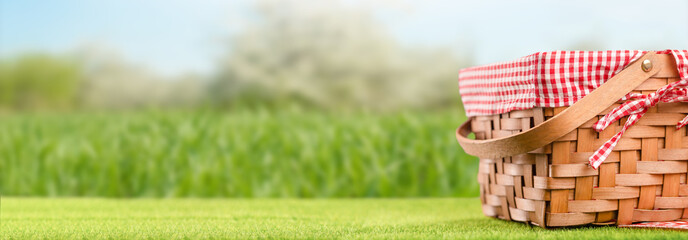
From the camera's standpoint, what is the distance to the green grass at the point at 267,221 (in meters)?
1.85

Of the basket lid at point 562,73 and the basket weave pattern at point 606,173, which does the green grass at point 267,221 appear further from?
the basket lid at point 562,73

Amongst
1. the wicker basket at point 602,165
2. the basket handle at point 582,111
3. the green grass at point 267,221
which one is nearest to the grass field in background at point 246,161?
the green grass at point 267,221

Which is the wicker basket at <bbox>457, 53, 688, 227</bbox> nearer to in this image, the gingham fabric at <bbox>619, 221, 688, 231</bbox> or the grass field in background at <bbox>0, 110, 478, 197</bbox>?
the gingham fabric at <bbox>619, 221, 688, 231</bbox>

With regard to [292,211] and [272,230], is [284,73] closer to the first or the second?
[292,211]

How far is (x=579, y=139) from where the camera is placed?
70.6 inches

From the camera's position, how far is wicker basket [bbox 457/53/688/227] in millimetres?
1773

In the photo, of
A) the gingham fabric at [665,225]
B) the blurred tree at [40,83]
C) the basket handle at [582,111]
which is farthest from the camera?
the blurred tree at [40,83]

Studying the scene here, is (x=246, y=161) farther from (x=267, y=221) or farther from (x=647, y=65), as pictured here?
(x=647, y=65)

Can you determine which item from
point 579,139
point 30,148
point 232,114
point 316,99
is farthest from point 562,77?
point 316,99

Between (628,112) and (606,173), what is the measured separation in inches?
7.2

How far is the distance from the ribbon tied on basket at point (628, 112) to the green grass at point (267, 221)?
22 centimetres

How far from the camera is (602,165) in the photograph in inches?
71.4

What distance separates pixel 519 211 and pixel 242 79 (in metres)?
6.09

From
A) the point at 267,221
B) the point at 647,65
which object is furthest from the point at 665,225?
the point at 267,221
